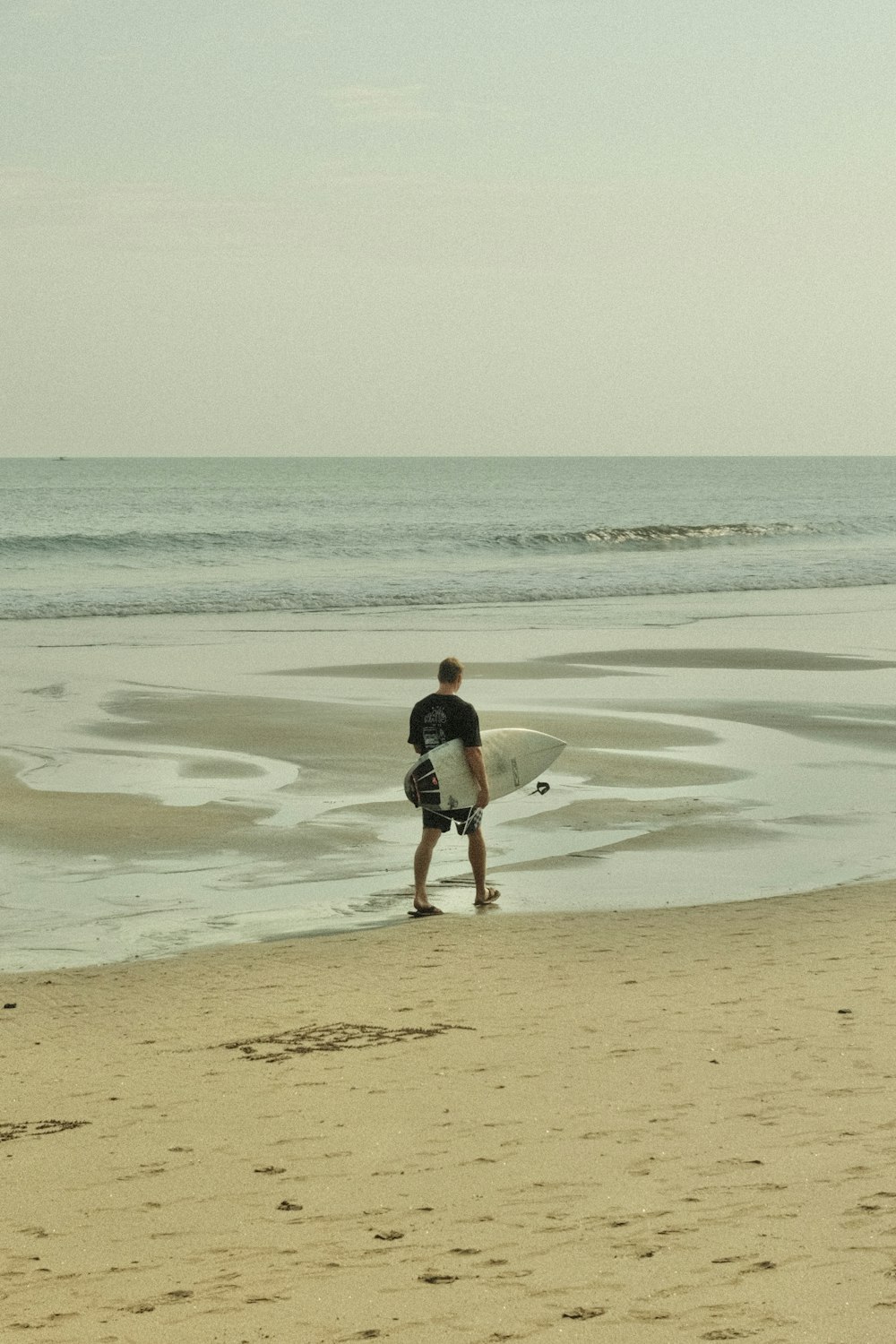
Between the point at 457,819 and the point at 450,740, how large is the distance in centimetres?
53

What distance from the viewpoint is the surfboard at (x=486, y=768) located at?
31.8ft

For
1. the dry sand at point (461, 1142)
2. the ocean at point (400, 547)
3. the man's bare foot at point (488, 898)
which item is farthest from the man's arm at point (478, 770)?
the ocean at point (400, 547)

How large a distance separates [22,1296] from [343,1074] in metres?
2.07

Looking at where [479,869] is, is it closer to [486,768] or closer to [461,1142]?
[486,768]

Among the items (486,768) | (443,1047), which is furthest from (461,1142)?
(486,768)

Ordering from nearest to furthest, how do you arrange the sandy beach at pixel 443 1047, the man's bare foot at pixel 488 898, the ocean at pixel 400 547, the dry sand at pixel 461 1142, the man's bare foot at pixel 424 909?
the dry sand at pixel 461 1142 → the sandy beach at pixel 443 1047 → the man's bare foot at pixel 424 909 → the man's bare foot at pixel 488 898 → the ocean at pixel 400 547

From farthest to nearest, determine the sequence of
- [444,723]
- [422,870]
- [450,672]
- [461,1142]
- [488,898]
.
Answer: [444,723], [450,672], [488,898], [422,870], [461,1142]

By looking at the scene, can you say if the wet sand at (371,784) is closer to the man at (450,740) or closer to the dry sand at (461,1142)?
the man at (450,740)

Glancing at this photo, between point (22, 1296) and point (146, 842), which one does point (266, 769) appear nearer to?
point (146, 842)

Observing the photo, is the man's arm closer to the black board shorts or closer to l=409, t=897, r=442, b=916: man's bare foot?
the black board shorts

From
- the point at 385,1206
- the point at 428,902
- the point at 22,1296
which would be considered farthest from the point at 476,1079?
the point at 428,902

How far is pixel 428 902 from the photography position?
30.8ft

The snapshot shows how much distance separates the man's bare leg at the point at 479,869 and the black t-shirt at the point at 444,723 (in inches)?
24.6

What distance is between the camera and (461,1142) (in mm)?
5461
